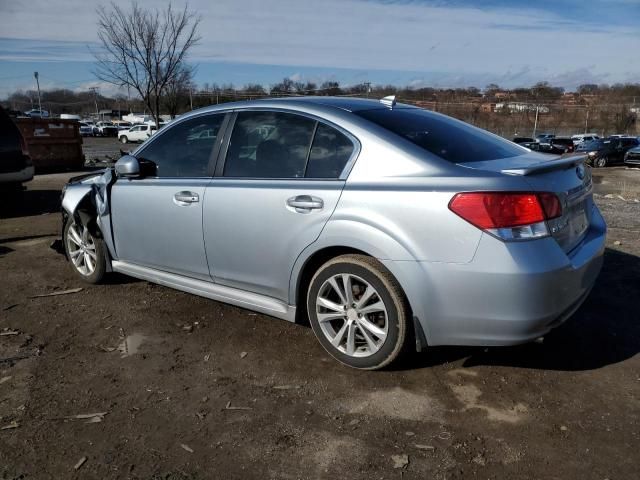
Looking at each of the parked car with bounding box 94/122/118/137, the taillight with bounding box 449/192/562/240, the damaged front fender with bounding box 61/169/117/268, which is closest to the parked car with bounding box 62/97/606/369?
the taillight with bounding box 449/192/562/240

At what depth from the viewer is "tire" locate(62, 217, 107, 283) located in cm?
489

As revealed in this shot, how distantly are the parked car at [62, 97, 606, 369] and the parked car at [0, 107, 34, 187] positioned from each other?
535cm

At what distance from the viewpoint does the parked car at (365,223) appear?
279 cm

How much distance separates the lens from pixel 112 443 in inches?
106

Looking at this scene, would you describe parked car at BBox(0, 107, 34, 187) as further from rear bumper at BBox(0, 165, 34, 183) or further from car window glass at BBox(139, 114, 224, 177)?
car window glass at BBox(139, 114, 224, 177)

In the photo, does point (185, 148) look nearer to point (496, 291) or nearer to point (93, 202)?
point (93, 202)

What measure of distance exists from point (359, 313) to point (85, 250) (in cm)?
308

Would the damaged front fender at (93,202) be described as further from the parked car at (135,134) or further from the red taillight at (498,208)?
the parked car at (135,134)

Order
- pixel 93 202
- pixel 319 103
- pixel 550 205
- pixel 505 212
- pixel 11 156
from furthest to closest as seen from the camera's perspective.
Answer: pixel 11 156 < pixel 93 202 < pixel 319 103 < pixel 550 205 < pixel 505 212

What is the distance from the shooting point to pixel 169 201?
13.4 ft

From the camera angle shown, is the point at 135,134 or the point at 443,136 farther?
the point at 135,134

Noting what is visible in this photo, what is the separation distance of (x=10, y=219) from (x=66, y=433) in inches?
273

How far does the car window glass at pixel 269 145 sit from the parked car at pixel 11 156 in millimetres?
6452

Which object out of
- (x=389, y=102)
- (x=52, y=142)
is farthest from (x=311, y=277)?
(x=52, y=142)
